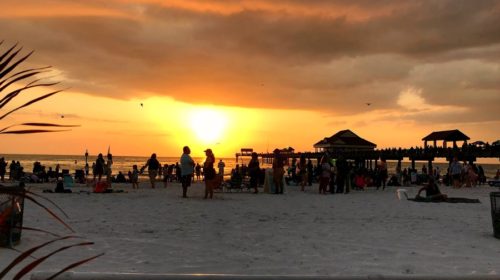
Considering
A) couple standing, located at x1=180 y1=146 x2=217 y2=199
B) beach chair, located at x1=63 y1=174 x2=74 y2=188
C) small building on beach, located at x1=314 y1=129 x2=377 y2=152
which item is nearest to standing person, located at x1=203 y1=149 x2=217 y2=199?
couple standing, located at x1=180 y1=146 x2=217 y2=199

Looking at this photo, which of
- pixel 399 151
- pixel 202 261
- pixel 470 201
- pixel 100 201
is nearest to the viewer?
pixel 202 261

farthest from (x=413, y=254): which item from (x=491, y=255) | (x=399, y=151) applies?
(x=399, y=151)

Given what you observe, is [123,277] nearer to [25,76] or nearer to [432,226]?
[25,76]

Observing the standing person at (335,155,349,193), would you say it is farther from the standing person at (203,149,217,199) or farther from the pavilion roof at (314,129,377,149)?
the pavilion roof at (314,129,377,149)

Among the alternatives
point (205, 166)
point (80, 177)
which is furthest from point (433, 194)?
point (80, 177)

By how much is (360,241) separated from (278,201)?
7.39 meters

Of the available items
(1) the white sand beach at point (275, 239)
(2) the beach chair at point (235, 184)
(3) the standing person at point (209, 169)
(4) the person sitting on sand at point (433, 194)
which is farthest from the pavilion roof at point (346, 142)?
(1) the white sand beach at point (275, 239)

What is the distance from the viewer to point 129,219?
10.2 metres

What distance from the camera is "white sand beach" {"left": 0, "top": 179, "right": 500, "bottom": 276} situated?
591 centimetres

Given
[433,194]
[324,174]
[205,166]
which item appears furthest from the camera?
[324,174]

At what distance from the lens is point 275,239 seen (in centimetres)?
795

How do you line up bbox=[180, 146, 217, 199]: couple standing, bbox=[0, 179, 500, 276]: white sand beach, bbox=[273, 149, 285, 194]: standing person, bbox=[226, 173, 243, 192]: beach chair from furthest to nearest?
bbox=[226, 173, 243, 192]: beach chair, bbox=[273, 149, 285, 194]: standing person, bbox=[180, 146, 217, 199]: couple standing, bbox=[0, 179, 500, 276]: white sand beach

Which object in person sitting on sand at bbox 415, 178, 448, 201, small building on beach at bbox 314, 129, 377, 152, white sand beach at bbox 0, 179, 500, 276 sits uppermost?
small building on beach at bbox 314, 129, 377, 152

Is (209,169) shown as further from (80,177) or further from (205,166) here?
(80,177)
